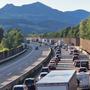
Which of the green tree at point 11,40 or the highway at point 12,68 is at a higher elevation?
the green tree at point 11,40

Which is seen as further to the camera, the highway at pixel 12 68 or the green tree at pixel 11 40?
the green tree at pixel 11 40

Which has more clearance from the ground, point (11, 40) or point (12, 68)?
point (11, 40)

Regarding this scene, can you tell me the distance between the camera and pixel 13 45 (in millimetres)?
142750

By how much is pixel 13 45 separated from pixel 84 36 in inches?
871

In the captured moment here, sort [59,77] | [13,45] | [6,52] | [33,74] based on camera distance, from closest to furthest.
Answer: [59,77]
[33,74]
[6,52]
[13,45]

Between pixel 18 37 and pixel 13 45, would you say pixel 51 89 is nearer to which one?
pixel 13 45

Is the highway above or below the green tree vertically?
below

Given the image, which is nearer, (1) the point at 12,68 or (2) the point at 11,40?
(1) the point at 12,68

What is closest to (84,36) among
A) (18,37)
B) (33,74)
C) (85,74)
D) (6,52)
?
(18,37)

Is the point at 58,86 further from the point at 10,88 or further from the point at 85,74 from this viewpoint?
the point at 85,74

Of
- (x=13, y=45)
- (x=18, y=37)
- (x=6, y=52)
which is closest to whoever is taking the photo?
(x=6, y=52)

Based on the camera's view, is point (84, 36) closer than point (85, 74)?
No

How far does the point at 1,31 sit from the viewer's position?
6594 inches

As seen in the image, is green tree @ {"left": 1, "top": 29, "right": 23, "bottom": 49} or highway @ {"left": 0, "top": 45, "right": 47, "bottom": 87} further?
green tree @ {"left": 1, "top": 29, "right": 23, "bottom": 49}
